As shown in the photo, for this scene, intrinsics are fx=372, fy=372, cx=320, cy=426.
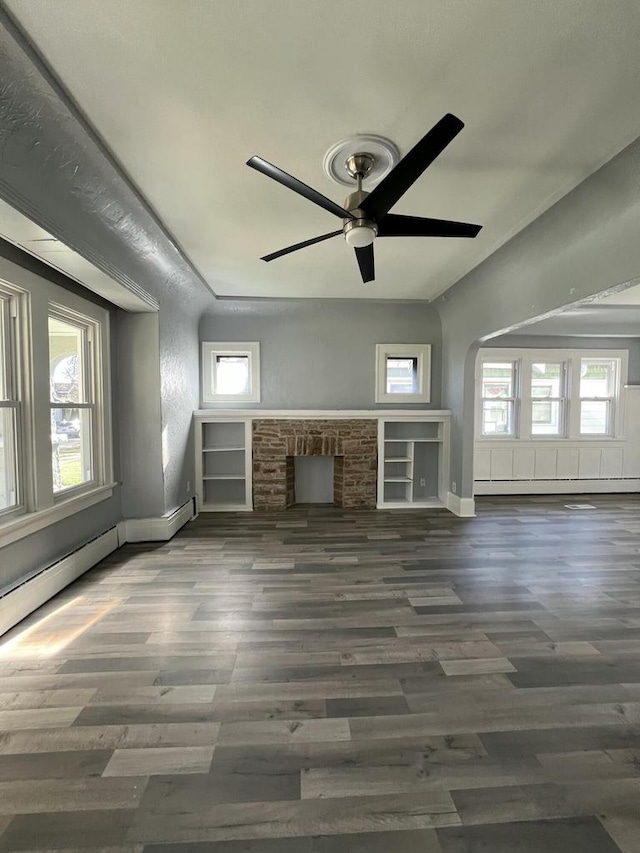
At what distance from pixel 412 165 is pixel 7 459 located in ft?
10.2

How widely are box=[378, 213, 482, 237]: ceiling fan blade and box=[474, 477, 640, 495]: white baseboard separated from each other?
4.70 meters

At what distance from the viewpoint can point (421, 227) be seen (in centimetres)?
223

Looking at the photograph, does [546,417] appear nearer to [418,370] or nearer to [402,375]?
[418,370]

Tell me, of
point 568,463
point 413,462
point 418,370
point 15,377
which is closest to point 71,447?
point 15,377

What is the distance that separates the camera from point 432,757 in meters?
Result: 1.50

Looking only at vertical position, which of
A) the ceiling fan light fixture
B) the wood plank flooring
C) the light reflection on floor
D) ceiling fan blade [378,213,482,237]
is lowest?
the light reflection on floor

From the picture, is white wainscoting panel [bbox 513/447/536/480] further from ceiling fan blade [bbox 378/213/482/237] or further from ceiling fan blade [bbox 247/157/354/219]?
ceiling fan blade [bbox 247/157/354/219]

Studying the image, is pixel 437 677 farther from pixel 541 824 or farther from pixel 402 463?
pixel 402 463

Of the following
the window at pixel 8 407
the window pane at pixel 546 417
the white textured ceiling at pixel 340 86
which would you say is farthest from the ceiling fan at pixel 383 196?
the window pane at pixel 546 417

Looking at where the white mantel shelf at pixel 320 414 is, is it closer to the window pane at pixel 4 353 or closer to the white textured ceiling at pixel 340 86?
the window pane at pixel 4 353

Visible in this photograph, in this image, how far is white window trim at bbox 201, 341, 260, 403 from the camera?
5391 millimetres

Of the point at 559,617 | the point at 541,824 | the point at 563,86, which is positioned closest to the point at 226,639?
the point at 541,824

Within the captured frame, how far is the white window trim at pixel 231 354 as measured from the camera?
17.7ft

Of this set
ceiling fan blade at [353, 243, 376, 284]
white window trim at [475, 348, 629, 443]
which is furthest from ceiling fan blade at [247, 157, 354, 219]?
white window trim at [475, 348, 629, 443]
